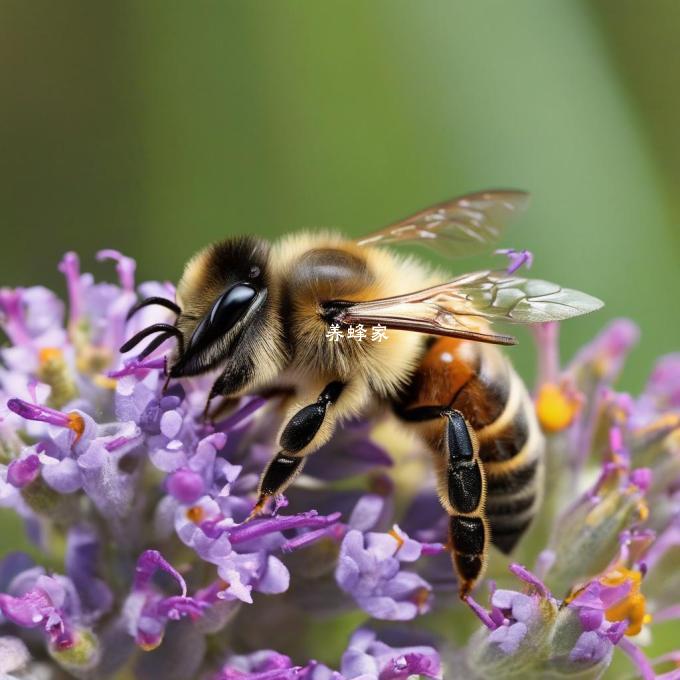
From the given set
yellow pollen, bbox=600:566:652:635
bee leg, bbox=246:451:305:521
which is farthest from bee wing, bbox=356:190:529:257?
yellow pollen, bbox=600:566:652:635

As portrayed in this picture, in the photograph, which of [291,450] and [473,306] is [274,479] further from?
[473,306]

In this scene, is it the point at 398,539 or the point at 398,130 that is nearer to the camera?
the point at 398,539

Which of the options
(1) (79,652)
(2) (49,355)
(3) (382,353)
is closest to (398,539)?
(3) (382,353)

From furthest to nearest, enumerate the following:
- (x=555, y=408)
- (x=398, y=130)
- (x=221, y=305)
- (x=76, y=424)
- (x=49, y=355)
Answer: (x=398, y=130)
(x=555, y=408)
(x=49, y=355)
(x=76, y=424)
(x=221, y=305)

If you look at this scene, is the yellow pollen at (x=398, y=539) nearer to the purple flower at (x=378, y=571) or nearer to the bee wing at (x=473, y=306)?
the purple flower at (x=378, y=571)

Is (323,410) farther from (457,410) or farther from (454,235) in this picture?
(454,235)

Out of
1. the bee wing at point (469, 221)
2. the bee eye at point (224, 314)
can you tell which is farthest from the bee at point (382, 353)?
the bee wing at point (469, 221)
